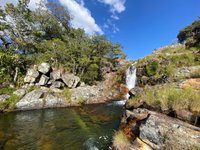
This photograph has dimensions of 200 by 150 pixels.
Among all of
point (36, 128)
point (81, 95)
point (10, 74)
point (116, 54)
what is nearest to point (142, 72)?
point (81, 95)

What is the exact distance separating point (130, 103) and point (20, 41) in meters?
27.5

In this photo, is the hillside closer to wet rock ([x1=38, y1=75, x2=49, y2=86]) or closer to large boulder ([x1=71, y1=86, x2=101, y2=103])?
large boulder ([x1=71, y1=86, x2=101, y2=103])

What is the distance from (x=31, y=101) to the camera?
24.1m

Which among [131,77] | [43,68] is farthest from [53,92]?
[131,77]

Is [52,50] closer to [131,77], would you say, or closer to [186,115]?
[131,77]

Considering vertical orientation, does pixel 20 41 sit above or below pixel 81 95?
above

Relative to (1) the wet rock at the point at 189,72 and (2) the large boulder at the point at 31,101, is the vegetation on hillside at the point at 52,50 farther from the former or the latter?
(1) the wet rock at the point at 189,72

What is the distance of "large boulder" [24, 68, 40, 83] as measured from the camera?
28.0 meters

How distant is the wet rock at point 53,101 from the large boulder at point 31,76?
4387 millimetres

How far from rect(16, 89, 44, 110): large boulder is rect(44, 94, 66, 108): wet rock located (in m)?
0.73

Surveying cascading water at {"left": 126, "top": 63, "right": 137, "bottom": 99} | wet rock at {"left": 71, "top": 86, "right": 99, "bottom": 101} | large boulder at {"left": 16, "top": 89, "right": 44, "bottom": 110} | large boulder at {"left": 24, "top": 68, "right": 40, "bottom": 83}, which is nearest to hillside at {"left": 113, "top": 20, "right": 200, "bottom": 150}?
large boulder at {"left": 16, "top": 89, "right": 44, "bottom": 110}

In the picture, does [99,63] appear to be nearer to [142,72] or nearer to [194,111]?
[142,72]

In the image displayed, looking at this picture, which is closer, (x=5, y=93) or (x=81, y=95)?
(x=5, y=93)

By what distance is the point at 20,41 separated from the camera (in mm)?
31984
